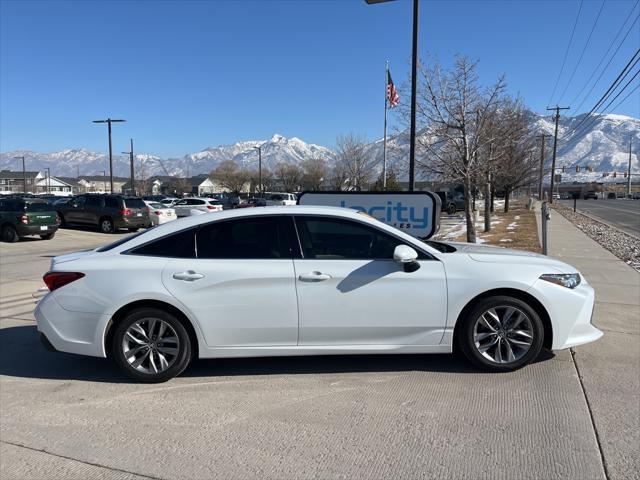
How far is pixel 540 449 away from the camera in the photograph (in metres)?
3.19

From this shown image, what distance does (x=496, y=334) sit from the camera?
4.36 meters

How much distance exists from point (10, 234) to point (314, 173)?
189 ft

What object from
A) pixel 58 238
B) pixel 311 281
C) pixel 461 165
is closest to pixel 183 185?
pixel 58 238

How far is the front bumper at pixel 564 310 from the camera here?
4340 mm

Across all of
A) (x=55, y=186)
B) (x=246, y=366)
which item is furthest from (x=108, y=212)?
(x=55, y=186)

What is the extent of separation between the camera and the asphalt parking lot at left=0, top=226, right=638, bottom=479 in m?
3.05

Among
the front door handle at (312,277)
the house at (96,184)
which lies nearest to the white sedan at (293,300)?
the front door handle at (312,277)

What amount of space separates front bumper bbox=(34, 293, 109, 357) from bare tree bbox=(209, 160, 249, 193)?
95367mm

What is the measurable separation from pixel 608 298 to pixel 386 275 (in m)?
5.25

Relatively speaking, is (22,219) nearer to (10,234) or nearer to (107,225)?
(10,234)

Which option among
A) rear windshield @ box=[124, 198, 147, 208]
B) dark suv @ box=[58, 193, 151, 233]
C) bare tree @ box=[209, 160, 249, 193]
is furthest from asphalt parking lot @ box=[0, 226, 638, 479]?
bare tree @ box=[209, 160, 249, 193]

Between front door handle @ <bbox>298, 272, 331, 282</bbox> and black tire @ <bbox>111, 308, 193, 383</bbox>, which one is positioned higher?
front door handle @ <bbox>298, 272, 331, 282</bbox>

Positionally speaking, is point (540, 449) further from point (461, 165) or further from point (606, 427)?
point (461, 165)

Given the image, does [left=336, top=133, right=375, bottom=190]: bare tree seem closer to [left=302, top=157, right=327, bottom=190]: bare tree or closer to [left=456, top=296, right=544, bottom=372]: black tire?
[left=302, top=157, right=327, bottom=190]: bare tree
